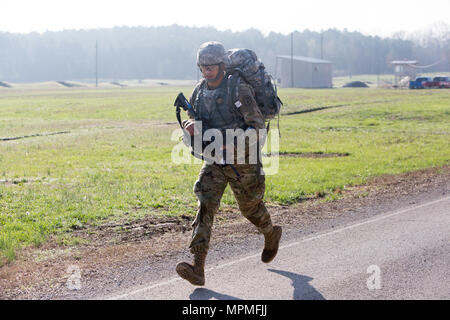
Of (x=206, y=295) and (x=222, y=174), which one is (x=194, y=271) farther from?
(x=222, y=174)

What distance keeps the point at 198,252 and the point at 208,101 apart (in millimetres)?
1433

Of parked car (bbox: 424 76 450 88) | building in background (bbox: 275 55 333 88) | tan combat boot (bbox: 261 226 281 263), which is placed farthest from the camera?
building in background (bbox: 275 55 333 88)

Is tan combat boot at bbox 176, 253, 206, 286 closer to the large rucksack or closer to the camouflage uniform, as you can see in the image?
the camouflage uniform

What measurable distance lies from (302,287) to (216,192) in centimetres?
119

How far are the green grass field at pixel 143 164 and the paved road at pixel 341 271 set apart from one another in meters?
2.48

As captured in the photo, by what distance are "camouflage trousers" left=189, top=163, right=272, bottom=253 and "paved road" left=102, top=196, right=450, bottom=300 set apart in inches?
19.2

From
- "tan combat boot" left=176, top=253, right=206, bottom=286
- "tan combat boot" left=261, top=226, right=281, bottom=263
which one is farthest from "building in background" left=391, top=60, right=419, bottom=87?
"tan combat boot" left=176, top=253, right=206, bottom=286

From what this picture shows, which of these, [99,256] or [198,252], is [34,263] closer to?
[99,256]

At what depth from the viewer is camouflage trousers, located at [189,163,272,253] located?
5579 mm

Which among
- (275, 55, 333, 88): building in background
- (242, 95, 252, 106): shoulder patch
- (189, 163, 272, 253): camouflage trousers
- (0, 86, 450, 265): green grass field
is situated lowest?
(0, 86, 450, 265): green grass field

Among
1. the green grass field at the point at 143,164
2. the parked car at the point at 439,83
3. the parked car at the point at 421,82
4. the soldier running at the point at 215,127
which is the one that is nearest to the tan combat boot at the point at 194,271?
the soldier running at the point at 215,127

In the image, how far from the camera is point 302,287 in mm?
5438

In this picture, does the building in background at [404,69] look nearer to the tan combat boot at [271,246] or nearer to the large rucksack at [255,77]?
the tan combat boot at [271,246]
